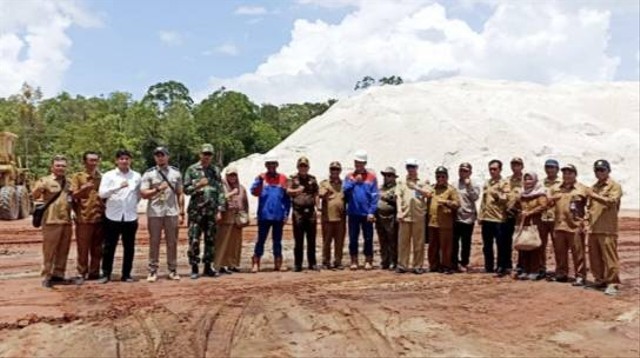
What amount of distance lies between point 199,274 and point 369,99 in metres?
26.1

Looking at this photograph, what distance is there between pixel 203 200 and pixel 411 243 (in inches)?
112

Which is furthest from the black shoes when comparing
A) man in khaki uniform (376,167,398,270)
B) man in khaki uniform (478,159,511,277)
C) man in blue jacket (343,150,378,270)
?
man in khaki uniform (478,159,511,277)

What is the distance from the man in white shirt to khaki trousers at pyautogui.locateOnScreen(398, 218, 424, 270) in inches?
135

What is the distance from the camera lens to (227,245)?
979 cm

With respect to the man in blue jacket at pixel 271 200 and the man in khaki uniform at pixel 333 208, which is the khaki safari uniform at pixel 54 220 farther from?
the man in khaki uniform at pixel 333 208

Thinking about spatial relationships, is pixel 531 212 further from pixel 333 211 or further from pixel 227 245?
pixel 227 245

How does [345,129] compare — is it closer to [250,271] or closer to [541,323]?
[250,271]

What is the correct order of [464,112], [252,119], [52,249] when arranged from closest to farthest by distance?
[52,249] → [464,112] → [252,119]

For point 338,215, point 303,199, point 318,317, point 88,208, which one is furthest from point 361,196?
point 88,208

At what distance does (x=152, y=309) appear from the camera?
7258 millimetres

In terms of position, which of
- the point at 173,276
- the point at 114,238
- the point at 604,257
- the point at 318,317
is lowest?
the point at 318,317

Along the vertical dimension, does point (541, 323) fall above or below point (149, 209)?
below

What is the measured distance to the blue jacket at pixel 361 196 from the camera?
1009cm

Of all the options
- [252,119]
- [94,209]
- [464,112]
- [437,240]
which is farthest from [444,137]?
[94,209]
